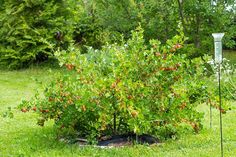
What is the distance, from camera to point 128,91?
19.6 feet

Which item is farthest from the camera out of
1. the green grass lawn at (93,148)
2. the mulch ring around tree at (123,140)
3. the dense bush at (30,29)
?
the dense bush at (30,29)

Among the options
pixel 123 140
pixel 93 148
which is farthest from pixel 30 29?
pixel 93 148

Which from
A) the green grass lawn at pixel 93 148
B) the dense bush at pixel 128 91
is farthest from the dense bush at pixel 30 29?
the dense bush at pixel 128 91

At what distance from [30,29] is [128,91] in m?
9.88

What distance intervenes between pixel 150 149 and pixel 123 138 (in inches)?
21.3

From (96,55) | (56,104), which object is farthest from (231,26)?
(56,104)

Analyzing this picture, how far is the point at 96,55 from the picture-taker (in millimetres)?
6906

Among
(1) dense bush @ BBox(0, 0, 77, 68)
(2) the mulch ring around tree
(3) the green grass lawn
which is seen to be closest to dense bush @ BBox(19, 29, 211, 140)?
(2) the mulch ring around tree

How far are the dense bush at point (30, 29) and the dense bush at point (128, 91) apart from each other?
29.4ft

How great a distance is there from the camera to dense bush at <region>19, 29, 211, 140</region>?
235 inches

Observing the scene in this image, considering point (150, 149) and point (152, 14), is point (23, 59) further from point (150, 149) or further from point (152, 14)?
point (150, 149)

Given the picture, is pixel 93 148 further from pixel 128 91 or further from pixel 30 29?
pixel 30 29

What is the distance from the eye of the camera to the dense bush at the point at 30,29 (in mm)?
15312

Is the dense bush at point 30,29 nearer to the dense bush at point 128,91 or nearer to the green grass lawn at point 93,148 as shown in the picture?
the green grass lawn at point 93,148
